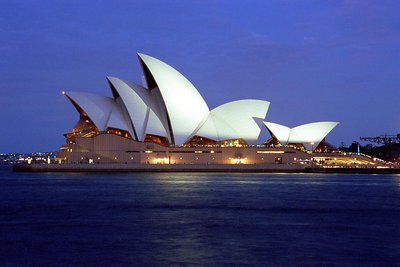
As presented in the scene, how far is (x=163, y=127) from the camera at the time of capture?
65500 mm

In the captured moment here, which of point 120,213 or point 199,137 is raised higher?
point 199,137

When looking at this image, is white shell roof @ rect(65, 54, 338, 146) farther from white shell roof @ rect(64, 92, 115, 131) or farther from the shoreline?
the shoreline

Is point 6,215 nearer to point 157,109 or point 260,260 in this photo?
point 260,260

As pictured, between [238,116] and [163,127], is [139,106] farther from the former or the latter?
[238,116]

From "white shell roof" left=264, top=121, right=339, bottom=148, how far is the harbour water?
39.8 m

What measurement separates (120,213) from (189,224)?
447 centimetres

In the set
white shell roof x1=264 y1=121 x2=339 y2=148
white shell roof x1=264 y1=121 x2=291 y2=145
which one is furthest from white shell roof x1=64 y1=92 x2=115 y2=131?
white shell roof x1=264 y1=121 x2=339 y2=148

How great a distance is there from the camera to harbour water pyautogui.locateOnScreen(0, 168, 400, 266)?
16547mm

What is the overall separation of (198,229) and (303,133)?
55.8m

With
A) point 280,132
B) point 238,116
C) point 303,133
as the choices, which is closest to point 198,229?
point 238,116

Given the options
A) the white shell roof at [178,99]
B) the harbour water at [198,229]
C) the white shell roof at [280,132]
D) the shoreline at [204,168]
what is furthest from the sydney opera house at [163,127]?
the harbour water at [198,229]

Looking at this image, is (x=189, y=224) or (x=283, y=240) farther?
(x=189, y=224)

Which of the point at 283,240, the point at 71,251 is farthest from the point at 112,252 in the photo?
the point at 283,240

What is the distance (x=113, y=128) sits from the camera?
66000 millimetres
